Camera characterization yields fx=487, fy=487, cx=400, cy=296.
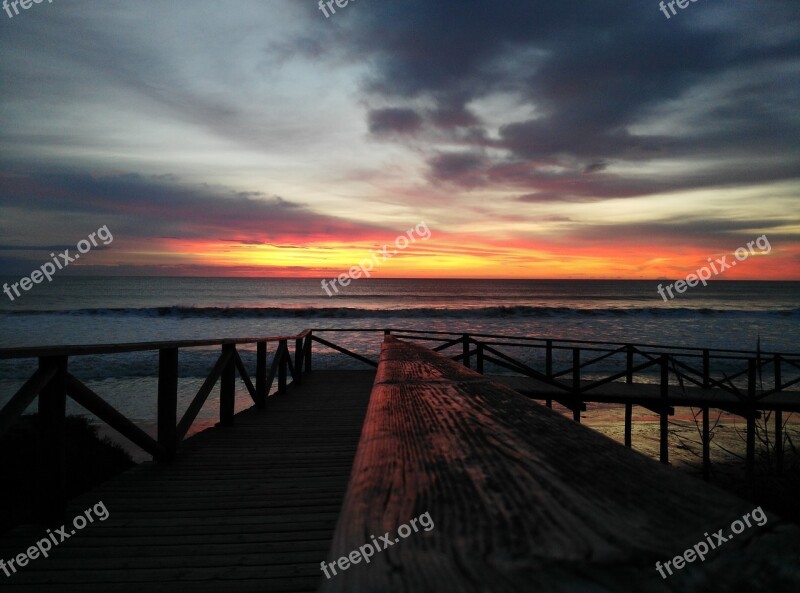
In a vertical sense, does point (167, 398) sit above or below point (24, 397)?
below

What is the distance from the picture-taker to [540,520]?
49cm

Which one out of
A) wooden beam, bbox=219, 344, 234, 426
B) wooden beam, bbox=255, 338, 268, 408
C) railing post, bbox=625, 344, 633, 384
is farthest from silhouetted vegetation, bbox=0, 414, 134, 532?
railing post, bbox=625, 344, 633, 384

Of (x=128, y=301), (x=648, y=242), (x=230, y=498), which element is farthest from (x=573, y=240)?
(x=230, y=498)

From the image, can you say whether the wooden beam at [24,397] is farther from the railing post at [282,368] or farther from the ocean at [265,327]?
the ocean at [265,327]

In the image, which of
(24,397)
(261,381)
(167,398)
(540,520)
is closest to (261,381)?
(261,381)

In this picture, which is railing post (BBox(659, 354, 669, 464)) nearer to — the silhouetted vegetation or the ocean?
the ocean

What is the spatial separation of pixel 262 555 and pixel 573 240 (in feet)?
221

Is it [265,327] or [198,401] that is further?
[265,327]

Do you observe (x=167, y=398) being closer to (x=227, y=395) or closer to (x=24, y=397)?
(x=24, y=397)

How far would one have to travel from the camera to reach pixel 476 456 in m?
0.76

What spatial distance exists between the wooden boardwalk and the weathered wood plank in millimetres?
2140

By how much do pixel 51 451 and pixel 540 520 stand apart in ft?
12.1

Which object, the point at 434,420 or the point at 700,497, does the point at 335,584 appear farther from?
the point at 434,420

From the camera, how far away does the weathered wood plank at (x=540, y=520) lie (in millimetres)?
388
